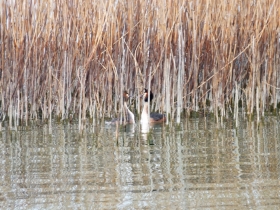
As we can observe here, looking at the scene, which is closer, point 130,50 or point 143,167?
point 143,167

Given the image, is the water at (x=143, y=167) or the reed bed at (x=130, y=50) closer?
the water at (x=143, y=167)

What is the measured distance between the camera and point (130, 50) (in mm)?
8891

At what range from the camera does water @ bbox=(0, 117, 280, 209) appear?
457 cm

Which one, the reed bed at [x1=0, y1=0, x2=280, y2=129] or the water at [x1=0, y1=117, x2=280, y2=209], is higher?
the reed bed at [x1=0, y1=0, x2=280, y2=129]

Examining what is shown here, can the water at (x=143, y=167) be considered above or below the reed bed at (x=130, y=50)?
below

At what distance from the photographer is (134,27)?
29.6ft

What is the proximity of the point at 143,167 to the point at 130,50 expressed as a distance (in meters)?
3.33

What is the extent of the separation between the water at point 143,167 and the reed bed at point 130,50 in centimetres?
56

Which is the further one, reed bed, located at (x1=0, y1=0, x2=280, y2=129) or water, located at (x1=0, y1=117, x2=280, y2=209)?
reed bed, located at (x1=0, y1=0, x2=280, y2=129)

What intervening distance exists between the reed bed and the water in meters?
0.56

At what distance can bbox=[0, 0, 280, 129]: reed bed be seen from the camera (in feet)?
27.6

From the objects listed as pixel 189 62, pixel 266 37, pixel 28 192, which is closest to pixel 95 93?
pixel 189 62

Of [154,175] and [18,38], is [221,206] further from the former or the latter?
[18,38]

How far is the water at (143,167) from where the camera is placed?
4.57 meters
